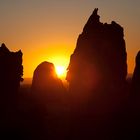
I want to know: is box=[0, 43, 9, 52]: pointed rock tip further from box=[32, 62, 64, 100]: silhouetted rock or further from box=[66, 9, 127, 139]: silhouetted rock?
box=[32, 62, 64, 100]: silhouetted rock

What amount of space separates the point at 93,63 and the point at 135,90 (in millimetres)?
6790

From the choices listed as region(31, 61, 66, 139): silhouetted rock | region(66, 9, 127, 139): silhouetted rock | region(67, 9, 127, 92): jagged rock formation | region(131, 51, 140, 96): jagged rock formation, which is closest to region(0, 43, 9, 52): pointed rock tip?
region(31, 61, 66, 139): silhouetted rock

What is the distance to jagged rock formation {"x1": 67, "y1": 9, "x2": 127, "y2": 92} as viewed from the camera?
184 feet

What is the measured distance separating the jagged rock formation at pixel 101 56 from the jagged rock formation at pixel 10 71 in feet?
62.4

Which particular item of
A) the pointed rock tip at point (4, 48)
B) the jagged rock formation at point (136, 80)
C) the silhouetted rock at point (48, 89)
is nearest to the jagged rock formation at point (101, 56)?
the jagged rock formation at point (136, 80)

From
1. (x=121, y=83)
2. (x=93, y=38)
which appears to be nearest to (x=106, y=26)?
(x=93, y=38)

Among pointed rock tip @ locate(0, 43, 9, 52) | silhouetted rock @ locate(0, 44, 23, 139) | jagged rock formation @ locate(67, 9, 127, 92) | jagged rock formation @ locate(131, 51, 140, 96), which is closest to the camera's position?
jagged rock formation @ locate(131, 51, 140, 96)

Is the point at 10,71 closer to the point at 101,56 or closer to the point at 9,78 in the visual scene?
the point at 9,78

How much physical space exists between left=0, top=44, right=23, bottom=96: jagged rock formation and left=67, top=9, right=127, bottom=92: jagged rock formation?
19006 millimetres

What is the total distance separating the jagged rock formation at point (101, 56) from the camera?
56.0 m

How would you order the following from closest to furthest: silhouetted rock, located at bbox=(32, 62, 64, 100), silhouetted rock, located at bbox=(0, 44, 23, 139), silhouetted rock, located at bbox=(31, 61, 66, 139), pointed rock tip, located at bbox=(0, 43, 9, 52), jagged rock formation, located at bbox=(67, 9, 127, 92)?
jagged rock formation, located at bbox=(67, 9, 127, 92)
silhouetted rock, located at bbox=(0, 44, 23, 139)
pointed rock tip, located at bbox=(0, 43, 9, 52)
silhouetted rock, located at bbox=(31, 61, 66, 139)
silhouetted rock, located at bbox=(32, 62, 64, 100)

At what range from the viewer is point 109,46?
56.3 metres

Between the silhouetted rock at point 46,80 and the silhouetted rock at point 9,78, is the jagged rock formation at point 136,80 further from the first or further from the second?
the silhouetted rock at point 46,80

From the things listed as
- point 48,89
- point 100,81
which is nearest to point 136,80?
point 100,81
